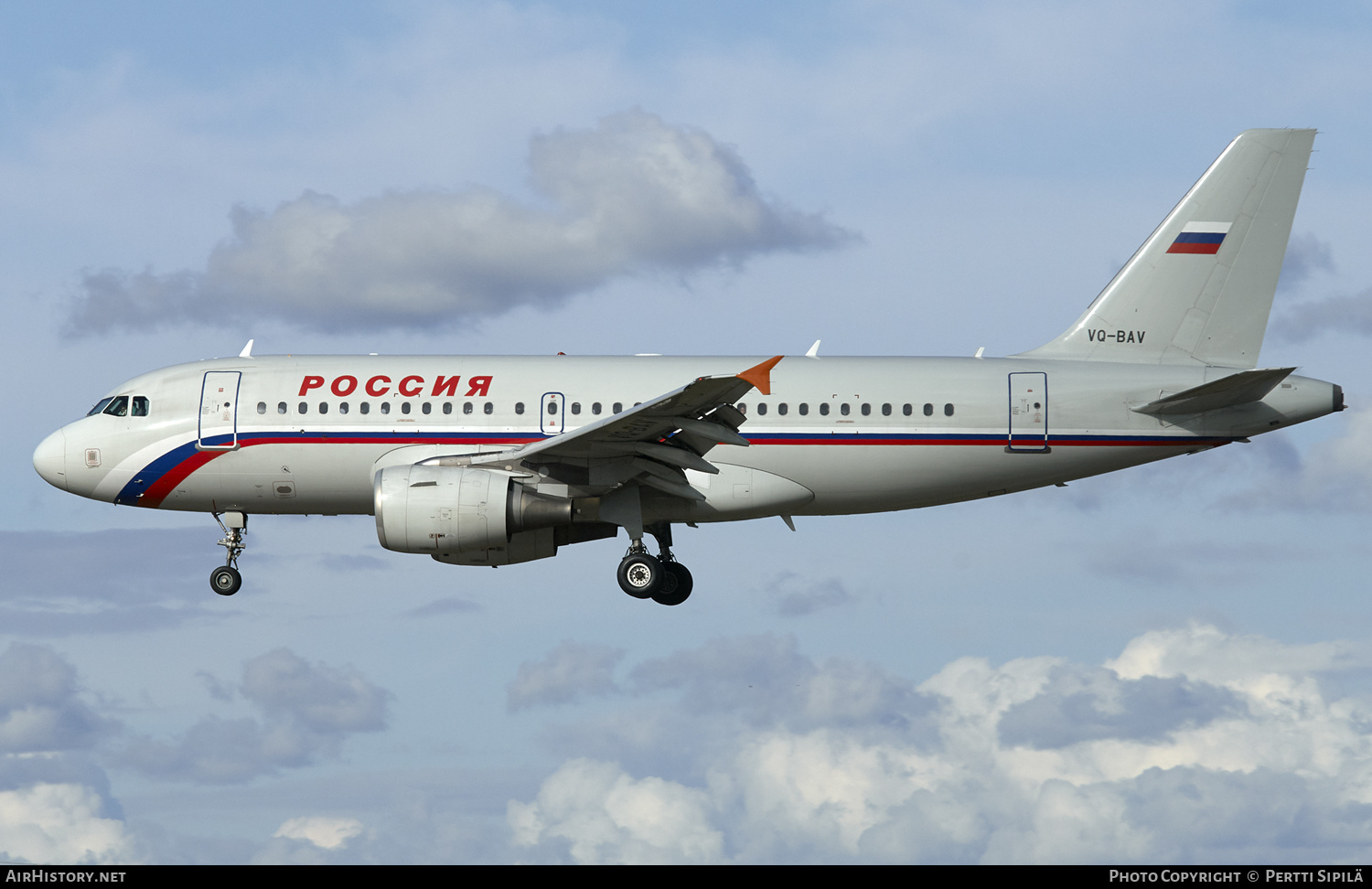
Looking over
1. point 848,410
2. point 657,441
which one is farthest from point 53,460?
point 848,410

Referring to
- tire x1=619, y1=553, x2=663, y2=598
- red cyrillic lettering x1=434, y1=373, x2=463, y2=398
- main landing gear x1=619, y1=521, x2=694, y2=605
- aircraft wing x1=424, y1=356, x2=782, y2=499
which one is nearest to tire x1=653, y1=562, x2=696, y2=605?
main landing gear x1=619, y1=521, x2=694, y2=605

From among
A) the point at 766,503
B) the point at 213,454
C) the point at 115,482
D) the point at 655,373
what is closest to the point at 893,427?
the point at 766,503

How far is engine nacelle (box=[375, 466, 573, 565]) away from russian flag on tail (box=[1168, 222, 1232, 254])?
12984 mm

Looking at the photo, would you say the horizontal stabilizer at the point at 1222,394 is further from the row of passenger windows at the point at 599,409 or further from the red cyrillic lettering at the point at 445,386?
the red cyrillic lettering at the point at 445,386

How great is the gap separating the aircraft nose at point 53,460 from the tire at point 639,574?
427 inches

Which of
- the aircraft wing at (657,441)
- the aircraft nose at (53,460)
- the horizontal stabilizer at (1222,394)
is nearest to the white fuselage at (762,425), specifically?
the horizontal stabilizer at (1222,394)

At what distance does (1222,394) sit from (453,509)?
13.4 meters

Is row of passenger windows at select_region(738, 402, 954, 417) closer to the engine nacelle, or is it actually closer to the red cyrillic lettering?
the engine nacelle

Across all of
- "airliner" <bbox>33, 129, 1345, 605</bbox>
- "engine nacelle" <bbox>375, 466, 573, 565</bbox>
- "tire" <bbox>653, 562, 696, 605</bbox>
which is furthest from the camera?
"tire" <bbox>653, 562, 696, 605</bbox>

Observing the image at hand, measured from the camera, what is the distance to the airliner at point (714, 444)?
23562mm

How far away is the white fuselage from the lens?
23.7m

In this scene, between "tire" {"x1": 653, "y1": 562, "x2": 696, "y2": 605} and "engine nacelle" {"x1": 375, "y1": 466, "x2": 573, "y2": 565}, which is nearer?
"engine nacelle" {"x1": 375, "y1": 466, "x2": 573, "y2": 565}

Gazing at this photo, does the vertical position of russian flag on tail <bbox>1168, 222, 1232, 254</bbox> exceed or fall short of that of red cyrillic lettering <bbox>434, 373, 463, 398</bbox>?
it exceeds it

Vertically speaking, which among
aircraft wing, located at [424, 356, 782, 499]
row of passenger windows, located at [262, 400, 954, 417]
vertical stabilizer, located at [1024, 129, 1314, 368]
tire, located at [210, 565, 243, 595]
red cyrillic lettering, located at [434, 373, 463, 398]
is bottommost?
tire, located at [210, 565, 243, 595]
